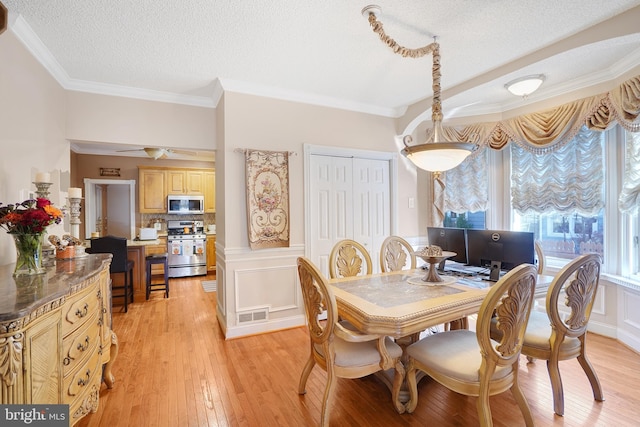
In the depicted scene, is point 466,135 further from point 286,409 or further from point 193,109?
point 286,409

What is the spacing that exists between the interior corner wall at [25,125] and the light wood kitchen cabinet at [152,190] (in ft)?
10.8

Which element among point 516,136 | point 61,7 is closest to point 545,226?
point 516,136

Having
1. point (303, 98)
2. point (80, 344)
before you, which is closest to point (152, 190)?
point (303, 98)

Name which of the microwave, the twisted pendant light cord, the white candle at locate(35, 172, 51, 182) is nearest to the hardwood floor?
the white candle at locate(35, 172, 51, 182)

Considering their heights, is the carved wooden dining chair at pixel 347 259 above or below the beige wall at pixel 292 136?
Answer: below

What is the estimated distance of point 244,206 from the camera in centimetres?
324

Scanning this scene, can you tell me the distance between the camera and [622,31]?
2090mm

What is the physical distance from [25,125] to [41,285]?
1.60m

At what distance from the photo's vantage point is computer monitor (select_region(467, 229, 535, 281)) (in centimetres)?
222

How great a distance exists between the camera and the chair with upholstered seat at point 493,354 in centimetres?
149

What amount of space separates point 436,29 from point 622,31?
4.11 ft

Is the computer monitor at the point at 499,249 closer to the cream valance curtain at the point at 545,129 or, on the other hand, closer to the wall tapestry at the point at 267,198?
the cream valance curtain at the point at 545,129

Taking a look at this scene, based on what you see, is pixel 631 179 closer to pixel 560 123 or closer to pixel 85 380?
pixel 560 123

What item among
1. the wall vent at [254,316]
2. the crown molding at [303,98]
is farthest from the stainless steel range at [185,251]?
the crown molding at [303,98]
